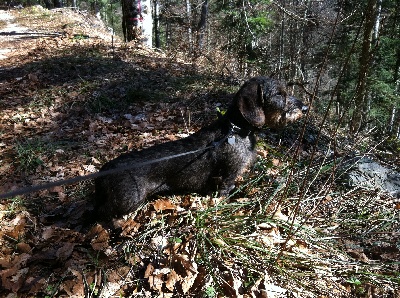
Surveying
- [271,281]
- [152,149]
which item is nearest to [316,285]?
[271,281]

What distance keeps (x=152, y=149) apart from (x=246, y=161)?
123 centimetres

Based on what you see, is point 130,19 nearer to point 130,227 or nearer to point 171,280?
point 130,227

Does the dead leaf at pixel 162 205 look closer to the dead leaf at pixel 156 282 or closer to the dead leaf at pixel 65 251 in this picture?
the dead leaf at pixel 156 282

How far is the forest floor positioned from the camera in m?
2.95

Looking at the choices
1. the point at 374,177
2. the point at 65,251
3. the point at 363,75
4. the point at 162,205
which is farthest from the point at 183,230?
the point at 363,75

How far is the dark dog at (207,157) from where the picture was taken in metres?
3.43

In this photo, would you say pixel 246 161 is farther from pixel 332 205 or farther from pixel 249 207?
pixel 332 205

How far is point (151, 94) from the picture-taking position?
302 inches

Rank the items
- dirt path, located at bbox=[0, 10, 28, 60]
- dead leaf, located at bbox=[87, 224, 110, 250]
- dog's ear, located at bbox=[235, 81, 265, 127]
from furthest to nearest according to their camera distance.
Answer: dirt path, located at bbox=[0, 10, 28, 60], dog's ear, located at bbox=[235, 81, 265, 127], dead leaf, located at bbox=[87, 224, 110, 250]

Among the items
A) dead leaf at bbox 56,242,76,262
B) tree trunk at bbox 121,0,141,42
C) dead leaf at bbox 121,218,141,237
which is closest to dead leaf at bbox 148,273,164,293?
dead leaf at bbox 121,218,141,237

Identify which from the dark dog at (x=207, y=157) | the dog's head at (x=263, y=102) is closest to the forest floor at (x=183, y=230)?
the dark dog at (x=207, y=157)

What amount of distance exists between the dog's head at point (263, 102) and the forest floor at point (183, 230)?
1.67 ft

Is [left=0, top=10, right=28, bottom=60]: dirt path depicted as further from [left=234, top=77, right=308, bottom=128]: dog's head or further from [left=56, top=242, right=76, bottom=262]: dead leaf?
[left=234, top=77, right=308, bottom=128]: dog's head

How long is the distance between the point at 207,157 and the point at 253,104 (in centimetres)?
87
